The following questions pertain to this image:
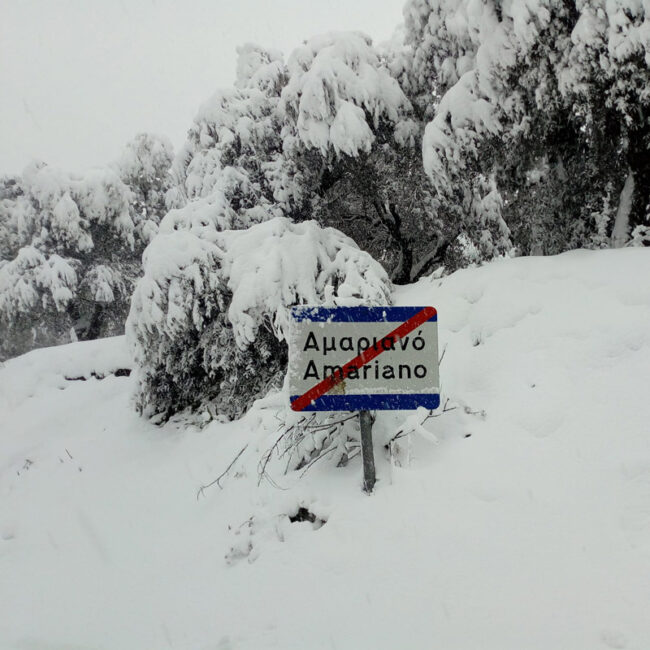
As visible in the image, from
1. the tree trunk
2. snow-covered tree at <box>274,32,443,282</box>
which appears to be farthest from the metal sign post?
snow-covered tree at <box>274,32,443,282</box>

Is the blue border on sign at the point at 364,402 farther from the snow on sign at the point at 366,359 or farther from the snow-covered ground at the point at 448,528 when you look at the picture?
the snow-covered ground at the point at 448,528

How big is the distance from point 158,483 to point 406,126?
653 cm

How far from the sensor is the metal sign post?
2.75 meters

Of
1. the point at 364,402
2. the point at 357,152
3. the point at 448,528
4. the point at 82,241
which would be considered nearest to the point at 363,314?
the point at 364,402

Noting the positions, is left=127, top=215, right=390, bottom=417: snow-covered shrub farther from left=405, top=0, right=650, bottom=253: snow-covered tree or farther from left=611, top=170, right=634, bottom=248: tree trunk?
left=611, top=170, right=634, bottom=248: tree trunk

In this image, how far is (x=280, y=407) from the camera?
3.96m

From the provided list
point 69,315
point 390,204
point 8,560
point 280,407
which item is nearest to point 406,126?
point 390,204

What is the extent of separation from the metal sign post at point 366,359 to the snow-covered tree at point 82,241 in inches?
618

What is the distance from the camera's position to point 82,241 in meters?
16.3

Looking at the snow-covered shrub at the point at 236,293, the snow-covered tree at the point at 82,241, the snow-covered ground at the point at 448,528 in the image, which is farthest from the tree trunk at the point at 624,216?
the snow-covered tree at the point at 82,241

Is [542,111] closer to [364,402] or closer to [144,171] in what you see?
[364,402]

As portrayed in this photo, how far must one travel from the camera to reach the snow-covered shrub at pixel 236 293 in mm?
5562

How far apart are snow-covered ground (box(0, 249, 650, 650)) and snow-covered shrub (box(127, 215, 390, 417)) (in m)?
1.04

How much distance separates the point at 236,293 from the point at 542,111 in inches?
165
